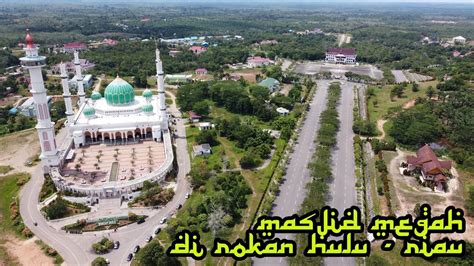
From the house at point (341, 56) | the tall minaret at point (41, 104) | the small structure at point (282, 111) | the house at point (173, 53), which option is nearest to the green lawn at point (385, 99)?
the small structure at point (282, 111)

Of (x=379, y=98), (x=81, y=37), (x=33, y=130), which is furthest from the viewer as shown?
(x=81, y=37)

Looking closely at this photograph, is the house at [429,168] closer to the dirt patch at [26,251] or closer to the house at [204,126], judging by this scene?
the house at [204,126]

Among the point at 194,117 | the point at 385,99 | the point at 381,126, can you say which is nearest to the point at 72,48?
the point at 194,117

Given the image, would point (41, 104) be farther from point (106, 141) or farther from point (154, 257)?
point (154, 257)

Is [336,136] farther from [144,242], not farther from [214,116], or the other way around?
[144,242]

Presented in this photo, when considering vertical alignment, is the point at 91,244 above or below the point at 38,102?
below

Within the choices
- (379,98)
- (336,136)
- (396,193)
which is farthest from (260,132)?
(379,98)

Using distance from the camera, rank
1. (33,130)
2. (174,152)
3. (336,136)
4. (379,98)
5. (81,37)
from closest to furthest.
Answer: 1. (174,152)
2. (336,136)
3. (33,130)
4. (379,98)
5. (81,37)

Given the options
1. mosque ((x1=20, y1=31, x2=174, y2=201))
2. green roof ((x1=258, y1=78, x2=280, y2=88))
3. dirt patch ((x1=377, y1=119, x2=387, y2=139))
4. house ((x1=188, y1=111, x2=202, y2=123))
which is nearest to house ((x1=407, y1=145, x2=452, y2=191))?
dirt patch ((x1=377, y1=119, x2=387, y2=139))
